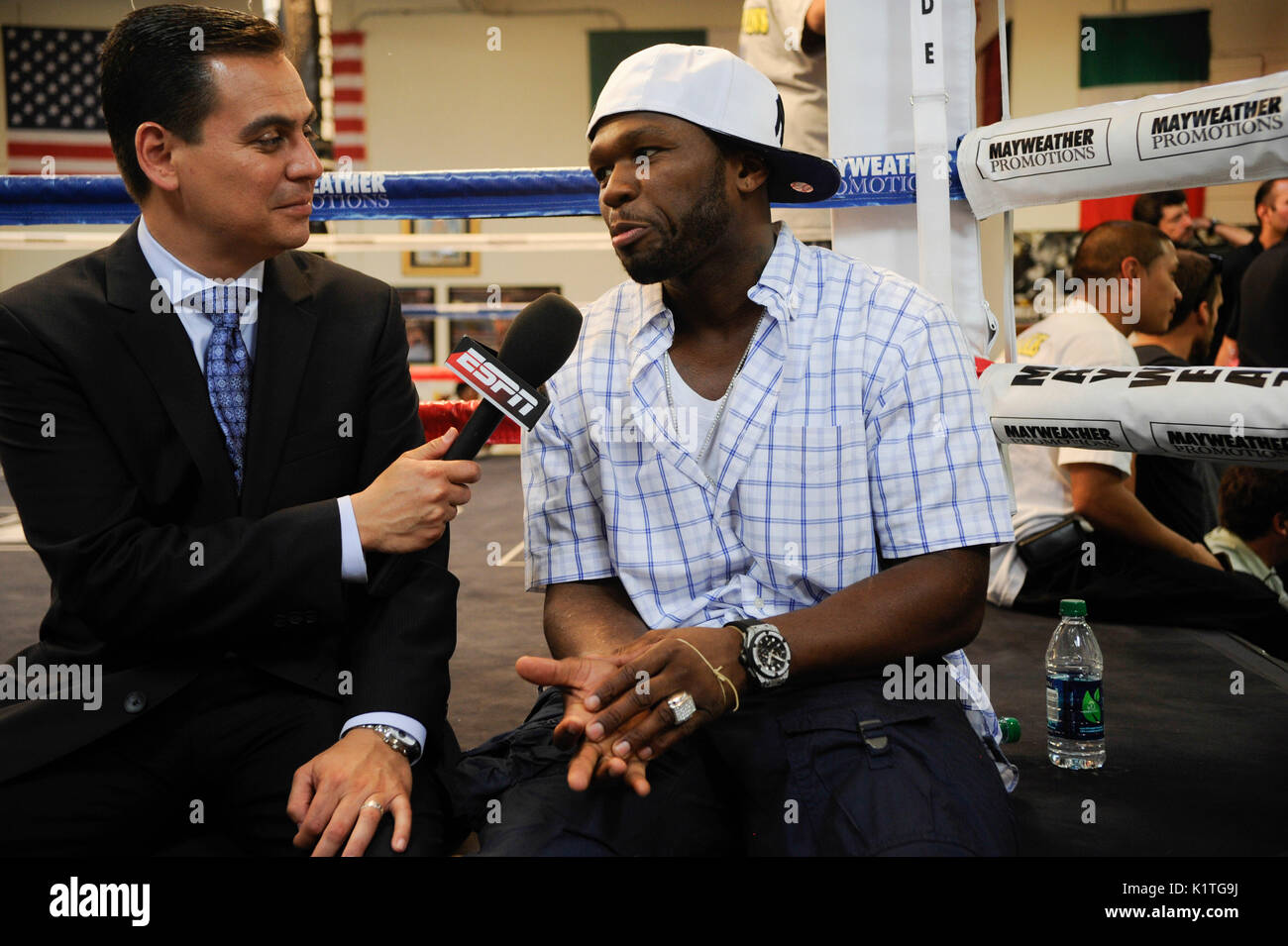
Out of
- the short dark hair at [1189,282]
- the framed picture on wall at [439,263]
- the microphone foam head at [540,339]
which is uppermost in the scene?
the framed picture on wall at [439,263]

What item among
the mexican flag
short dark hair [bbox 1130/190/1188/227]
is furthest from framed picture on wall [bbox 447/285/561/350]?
short dark hair [bbox 1130/190/1188/227]

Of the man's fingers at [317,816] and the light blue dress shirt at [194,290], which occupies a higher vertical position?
Result: the light blue dress shirt at [194,290]

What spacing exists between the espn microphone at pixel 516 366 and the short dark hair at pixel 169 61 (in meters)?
0.50

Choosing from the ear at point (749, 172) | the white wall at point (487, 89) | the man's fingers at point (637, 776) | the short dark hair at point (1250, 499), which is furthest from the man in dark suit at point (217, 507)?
the white wall at point (487, 89)

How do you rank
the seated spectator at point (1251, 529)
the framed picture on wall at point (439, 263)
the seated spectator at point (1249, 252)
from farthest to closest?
1. the framed picture on wall at point (439, 263)
2. the seated spectator at point (1249, 252)
3. the seated spectator at point (1251, 529)

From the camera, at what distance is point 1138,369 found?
1.61 m

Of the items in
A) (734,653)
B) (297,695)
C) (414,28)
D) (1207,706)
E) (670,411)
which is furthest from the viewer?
(414,28)

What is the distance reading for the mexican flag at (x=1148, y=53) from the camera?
8.21m

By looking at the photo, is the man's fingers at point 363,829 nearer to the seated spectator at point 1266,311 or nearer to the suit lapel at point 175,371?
the suit lapel at point 175,371

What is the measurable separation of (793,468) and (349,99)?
8.53 metres

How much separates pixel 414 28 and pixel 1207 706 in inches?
345

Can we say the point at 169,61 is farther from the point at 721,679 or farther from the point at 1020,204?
the point at 1020,204
